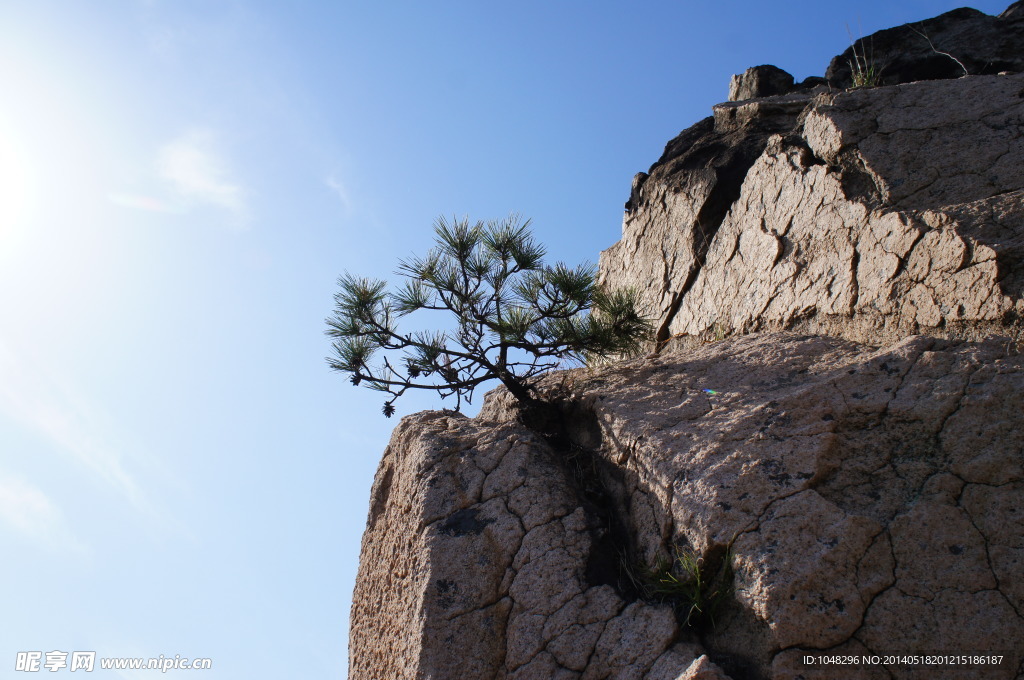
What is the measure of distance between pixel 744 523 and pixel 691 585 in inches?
13.1

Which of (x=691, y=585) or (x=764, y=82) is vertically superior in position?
(x=764, y=82)

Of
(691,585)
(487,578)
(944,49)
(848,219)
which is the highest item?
(944,49)

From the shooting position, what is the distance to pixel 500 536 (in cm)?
377

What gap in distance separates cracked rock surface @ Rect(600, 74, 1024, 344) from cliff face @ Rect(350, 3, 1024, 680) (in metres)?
0.02

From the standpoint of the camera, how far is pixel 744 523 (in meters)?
3.19

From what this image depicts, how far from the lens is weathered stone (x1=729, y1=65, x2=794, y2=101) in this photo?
266 inches

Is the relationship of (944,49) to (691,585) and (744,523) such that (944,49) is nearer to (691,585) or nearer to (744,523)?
(744,523)

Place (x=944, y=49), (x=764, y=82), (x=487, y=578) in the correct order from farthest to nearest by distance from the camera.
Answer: (x=764, y=82)
(x=944, y=49)
(x=487, y=578)

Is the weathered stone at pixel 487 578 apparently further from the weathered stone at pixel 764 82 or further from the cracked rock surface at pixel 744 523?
the weathered stone at pixel 764 82

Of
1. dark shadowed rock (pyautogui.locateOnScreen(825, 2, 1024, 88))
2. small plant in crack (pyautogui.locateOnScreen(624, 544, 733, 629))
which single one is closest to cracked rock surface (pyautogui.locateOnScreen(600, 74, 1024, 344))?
dark shadowed rock (pyautogui.locateOnScreen(825, 2, 1024, 88))

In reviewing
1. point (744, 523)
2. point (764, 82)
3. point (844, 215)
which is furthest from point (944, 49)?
point (744, 523)

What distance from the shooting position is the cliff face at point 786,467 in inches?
116

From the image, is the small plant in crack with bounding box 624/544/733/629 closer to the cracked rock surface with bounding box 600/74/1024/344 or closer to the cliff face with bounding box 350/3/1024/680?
the cliff face with bounding box 350/3/1024/680

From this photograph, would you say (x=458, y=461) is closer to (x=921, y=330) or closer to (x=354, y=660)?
(x=354, y=660)
